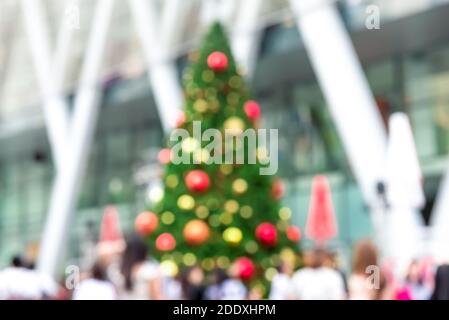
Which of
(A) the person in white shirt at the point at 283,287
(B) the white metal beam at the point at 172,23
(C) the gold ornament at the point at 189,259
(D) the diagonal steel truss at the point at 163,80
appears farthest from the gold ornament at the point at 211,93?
(B) the white metal beam at the point at 172,23

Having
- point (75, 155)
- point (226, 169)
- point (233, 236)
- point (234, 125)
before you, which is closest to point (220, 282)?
point (233, 236)

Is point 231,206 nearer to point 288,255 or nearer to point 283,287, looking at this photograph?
point 288,255

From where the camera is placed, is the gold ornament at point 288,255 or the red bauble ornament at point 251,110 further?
the red bauble ornament at point 251,110

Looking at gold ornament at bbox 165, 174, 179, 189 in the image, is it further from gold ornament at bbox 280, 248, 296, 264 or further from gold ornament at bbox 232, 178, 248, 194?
gold ornament at bbox 280, 248, 296, 264

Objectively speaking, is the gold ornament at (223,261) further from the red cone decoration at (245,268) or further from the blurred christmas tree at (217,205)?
the red cone decoration at (245,268)

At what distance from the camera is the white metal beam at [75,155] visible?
30.2 m

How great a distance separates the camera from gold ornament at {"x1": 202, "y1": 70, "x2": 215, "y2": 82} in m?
14.4

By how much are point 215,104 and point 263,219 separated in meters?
1.71

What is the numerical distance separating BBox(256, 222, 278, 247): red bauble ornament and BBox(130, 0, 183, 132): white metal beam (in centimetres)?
1280

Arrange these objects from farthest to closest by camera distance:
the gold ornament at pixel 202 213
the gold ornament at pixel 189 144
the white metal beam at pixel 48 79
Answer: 1. the white metal beam at pixel 48 79
2. the gold ornament at pixel 189 144
3. the gold ornament at pixel 202 213

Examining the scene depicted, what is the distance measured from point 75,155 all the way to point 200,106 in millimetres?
16556

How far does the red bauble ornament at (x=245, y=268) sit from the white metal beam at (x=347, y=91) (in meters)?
7.41

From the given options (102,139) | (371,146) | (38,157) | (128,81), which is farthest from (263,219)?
(38,157)

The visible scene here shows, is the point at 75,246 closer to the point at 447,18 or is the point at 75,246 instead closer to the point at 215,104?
the point at 447,18
